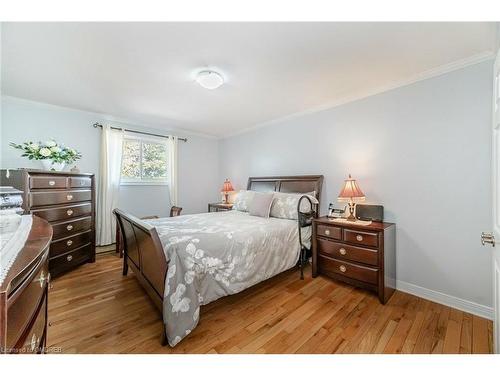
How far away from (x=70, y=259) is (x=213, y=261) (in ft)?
7.22

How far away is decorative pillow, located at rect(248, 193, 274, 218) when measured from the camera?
308 centimetres

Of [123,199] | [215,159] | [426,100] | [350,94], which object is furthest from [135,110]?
[426,100]

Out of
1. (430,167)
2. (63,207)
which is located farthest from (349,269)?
(63,207)

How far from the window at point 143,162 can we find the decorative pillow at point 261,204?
2.07 m

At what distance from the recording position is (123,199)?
3.74 m

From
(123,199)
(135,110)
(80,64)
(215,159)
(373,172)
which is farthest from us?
(215,159)

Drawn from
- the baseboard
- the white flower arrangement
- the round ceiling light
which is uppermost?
the round ceiling light

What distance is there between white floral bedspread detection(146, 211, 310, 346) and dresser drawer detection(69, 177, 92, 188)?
147cm

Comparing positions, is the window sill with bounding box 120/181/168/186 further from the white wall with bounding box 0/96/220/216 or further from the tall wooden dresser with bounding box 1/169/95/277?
the tall wooden dresser with bounding box 1/169/95/277

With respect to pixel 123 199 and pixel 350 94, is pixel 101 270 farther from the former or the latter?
pixel 350 94

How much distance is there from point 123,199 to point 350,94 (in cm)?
392

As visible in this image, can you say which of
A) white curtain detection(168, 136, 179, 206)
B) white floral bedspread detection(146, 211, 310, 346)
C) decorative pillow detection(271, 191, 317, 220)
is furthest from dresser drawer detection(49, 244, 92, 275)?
decorative pillow detection(271, 191, 317, 220)

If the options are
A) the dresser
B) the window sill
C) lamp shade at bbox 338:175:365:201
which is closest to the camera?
the dresser

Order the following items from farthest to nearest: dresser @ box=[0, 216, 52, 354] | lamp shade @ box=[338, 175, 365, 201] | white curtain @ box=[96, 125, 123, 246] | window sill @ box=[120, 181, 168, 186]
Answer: window sill @ box=[120, 181, 168, 186], white curtain @ box=[96, 125, 123, 246], lamp shade @ box=[338, 175, 365, 201], dresser @ box=[0, 216, 52, 354]
